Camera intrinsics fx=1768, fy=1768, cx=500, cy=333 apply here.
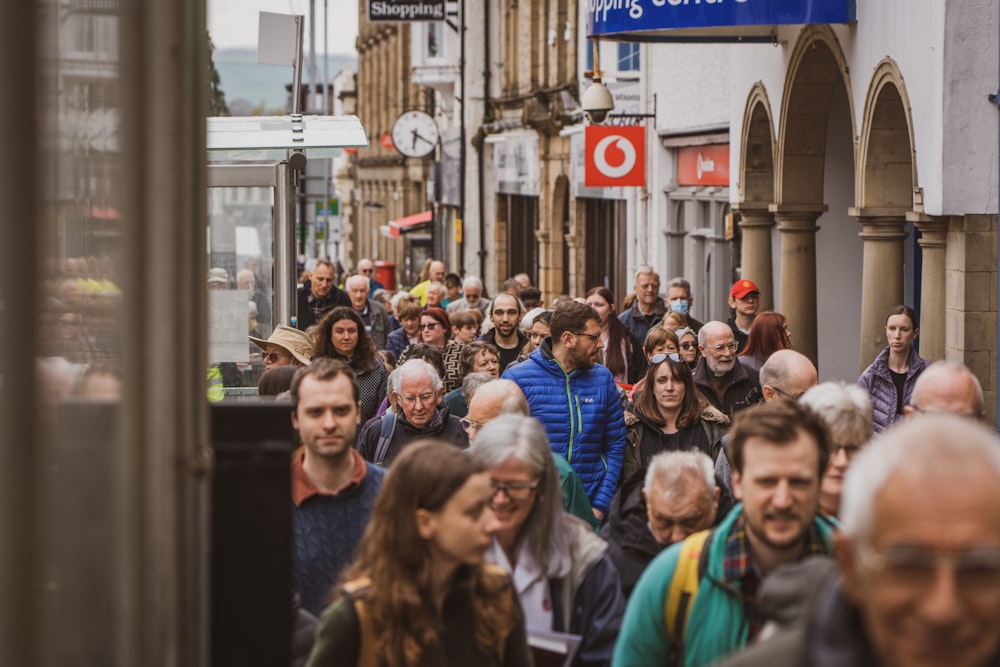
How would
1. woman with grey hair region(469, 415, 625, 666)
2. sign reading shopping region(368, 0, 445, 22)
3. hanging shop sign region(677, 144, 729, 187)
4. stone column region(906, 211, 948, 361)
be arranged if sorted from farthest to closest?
1. sign reading shopping region(368, 0, 445, 22)
2. hanging shop sign region(677, 144, 729, 187)
3. stone column region(906, 211, 948, 361)
4. woman with grey hair region(469, 415, 625, 666)

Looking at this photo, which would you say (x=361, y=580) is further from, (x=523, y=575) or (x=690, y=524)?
(x=690, y=524)

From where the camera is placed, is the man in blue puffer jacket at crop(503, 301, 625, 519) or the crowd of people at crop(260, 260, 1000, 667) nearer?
the crowd of people at crop(260, 260, 1000, 667)

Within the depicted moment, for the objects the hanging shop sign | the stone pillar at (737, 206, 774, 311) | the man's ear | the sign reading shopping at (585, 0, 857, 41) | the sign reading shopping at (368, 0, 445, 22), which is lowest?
the man's ear

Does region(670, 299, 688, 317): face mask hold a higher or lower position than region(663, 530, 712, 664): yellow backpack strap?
higher

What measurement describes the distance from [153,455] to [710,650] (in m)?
1.76

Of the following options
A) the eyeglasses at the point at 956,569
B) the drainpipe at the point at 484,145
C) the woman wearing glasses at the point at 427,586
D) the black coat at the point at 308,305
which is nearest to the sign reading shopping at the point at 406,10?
the drainpipe at the point at 484,145

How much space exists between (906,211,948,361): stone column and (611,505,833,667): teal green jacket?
8.43m

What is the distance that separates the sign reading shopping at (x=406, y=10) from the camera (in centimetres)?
3528

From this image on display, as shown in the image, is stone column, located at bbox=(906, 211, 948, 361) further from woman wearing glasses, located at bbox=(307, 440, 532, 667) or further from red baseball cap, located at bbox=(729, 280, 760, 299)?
woman wearing glasses, located at bbox=(307, 440, 532, 667)

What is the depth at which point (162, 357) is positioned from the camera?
8.18ft

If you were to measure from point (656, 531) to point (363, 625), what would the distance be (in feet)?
5.30

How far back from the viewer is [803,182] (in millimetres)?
16953

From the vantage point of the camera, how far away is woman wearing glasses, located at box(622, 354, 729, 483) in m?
8.23

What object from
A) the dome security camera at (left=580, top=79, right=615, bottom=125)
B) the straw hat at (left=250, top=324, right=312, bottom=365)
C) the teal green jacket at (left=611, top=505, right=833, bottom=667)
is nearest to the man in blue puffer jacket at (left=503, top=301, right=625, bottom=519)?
the straw hat at (left=250, top=324, right=312, bottom=365)
